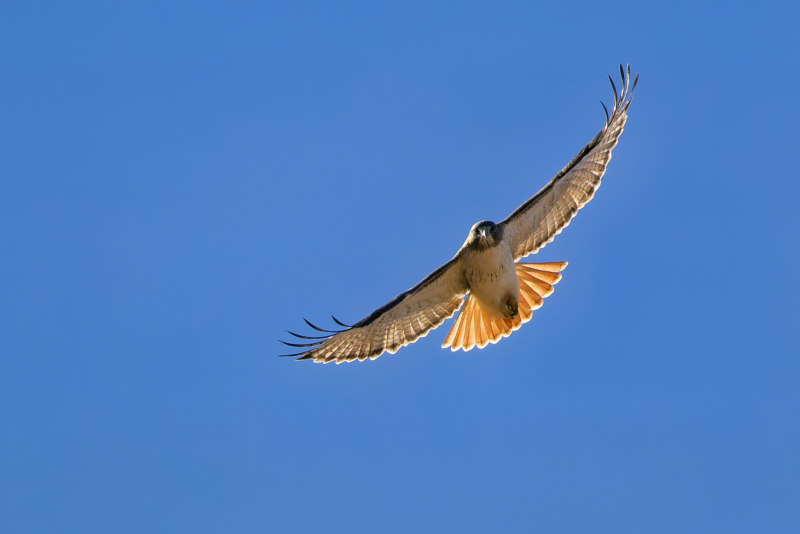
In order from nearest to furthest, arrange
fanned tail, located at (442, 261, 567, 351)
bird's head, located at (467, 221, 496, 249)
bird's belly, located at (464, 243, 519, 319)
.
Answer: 1. bird's head, located at (467, 221, 496, 249)
2. bird's belly, located at (464, 243, 519, 319)
3. fanned tail, located at (442, 261, 567, 351)

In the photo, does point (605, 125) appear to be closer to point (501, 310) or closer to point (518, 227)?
point (518, 227)

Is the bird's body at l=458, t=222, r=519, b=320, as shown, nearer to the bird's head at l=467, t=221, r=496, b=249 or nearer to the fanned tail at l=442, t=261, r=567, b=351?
the bird's head at l=467, t=221, r=496, b=249

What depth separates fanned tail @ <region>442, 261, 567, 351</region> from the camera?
44.5ft

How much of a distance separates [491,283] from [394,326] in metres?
1.58

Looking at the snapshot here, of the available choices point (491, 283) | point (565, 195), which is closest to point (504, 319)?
point (491, 283)

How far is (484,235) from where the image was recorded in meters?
12.9

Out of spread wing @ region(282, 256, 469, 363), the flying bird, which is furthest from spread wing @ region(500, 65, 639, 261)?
spread wing @ region(282, 256, 469, 363)

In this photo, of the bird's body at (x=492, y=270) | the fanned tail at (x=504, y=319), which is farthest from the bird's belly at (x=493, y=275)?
the fanned tail at (x=504, y=319)

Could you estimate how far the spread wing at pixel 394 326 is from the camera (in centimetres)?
1380

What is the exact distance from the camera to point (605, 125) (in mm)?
13398

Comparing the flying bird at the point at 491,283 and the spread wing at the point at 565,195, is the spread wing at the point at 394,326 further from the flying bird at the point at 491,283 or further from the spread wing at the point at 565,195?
the spread wing at the point at 565,195

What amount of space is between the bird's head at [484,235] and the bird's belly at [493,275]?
0.08 metres

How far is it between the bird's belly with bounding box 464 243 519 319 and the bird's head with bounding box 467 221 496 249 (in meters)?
0.08

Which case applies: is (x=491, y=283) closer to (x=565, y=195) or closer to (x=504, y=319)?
(x=504, y=319)
